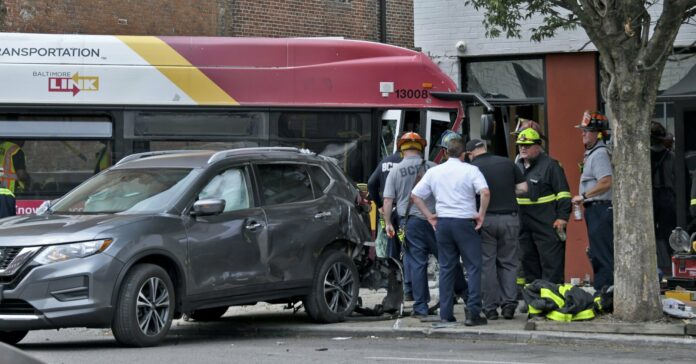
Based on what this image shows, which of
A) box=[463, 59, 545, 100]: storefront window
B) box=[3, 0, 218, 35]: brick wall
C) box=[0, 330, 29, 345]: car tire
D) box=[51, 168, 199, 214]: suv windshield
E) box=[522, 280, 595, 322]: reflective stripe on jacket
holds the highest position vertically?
box=[3, 0, 218, 35]: brick wall

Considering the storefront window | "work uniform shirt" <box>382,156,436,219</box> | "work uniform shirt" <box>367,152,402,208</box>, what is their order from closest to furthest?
"work uniform shirt" <box>382,156,436,219</box> < "work uniform shirt" <box>367,152,402,208</box> < the storefront window

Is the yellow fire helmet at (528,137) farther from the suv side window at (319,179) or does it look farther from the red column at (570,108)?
the red column at (570,108)

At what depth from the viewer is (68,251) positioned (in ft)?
31.0

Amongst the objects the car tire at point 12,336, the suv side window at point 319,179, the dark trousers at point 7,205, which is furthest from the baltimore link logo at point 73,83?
the car tire at point 12,336

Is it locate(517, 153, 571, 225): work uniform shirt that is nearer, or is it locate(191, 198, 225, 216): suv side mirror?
locate(191, 198, 225, 216): suv side mirror

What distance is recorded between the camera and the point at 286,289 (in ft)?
36.8

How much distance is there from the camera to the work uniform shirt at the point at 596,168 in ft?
38.3

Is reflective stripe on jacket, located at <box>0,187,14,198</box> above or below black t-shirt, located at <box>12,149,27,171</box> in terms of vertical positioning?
below

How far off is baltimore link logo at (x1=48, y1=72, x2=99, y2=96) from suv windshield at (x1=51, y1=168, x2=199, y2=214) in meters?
4.61

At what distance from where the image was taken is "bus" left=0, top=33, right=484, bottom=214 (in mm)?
15398

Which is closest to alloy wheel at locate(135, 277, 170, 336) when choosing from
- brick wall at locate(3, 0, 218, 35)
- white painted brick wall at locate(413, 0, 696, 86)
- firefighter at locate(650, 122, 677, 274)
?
firefighter at locate(650, 122, 677, 274)

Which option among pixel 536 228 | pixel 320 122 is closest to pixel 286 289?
pixel 536 228

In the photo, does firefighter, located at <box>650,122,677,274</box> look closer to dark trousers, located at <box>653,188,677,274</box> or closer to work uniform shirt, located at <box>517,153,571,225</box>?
dark trousers, located at <box>653,188,677,274</box>

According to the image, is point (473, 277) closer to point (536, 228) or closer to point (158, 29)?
point (536, 228)
